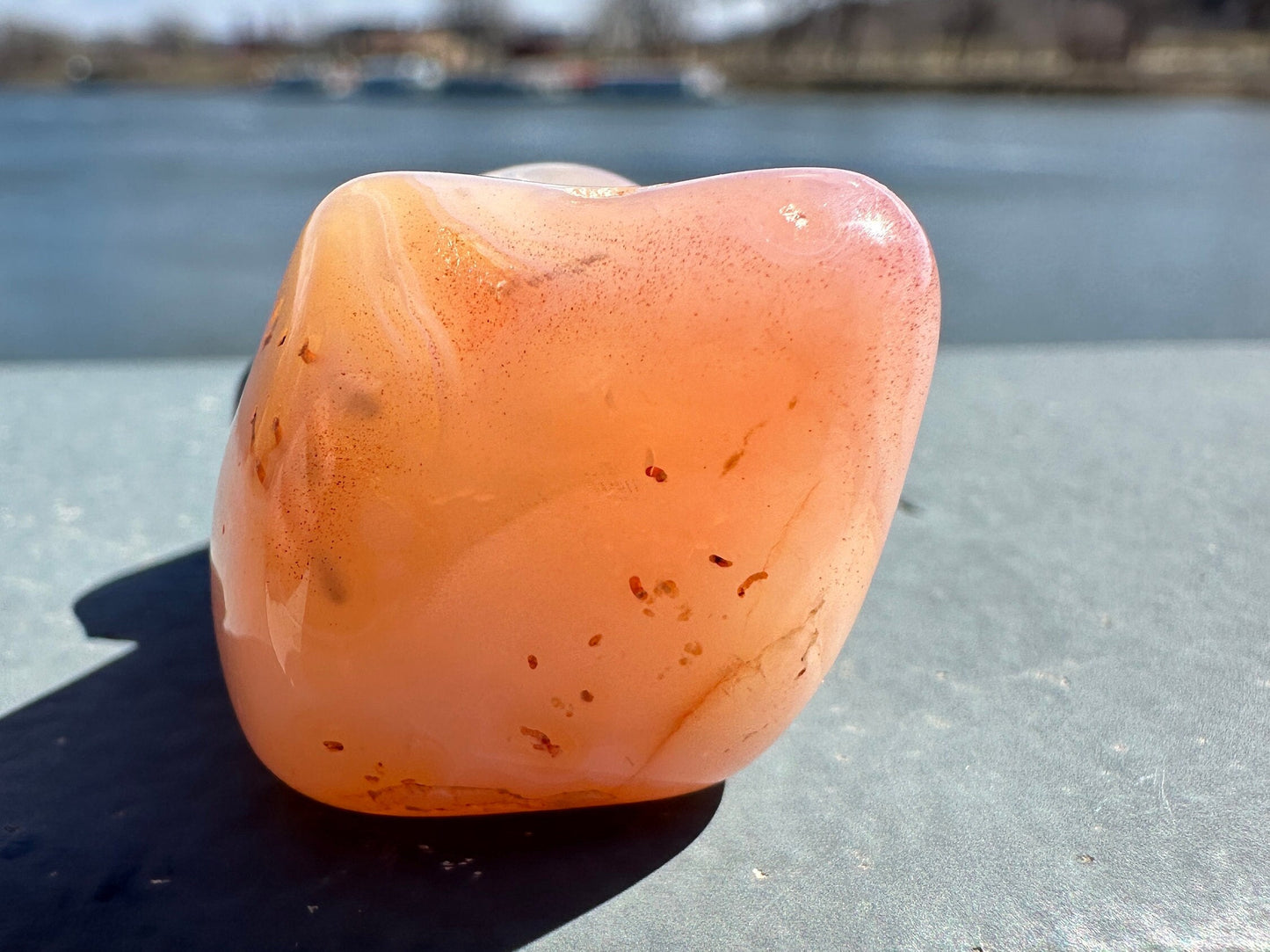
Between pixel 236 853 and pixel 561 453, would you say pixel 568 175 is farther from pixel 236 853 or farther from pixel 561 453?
pixel 236 853

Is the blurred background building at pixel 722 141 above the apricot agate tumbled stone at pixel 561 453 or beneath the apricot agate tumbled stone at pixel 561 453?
beneath

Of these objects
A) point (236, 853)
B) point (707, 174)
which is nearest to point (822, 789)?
point (236, 853)

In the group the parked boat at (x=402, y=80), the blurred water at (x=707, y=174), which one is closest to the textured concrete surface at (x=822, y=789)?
the blurred water at (x=707, y=174)

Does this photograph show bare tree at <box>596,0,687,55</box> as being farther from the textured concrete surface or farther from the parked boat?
the textured concrete surface

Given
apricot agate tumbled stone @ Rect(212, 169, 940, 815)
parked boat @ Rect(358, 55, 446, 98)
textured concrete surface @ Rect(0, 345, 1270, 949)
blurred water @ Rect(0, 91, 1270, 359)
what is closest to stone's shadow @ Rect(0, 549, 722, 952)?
textured concrete surface @ Rect(0, 345, 1270, 949)

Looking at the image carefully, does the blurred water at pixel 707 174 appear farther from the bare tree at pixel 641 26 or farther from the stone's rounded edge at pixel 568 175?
the bare tree at pixel 641 26

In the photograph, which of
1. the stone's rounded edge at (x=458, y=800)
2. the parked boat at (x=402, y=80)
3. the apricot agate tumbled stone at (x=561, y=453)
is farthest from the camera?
the parked boat at (x=402, y=80)
